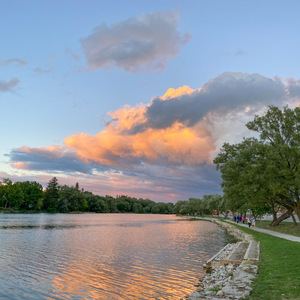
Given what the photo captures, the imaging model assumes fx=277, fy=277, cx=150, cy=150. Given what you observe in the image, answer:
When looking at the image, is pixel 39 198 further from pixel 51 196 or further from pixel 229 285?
pixel 229 285

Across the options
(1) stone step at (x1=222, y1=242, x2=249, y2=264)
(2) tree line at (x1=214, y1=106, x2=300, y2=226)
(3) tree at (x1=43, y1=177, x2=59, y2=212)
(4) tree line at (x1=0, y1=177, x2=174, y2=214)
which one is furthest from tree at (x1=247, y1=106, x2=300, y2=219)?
(3) tree at (x1=43, y1=177, x2=59, y2=212)

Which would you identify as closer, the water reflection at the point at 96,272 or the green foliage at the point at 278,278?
the green foliage at the point at 278,278

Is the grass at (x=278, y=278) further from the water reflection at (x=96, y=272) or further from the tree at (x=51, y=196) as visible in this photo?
the tree at (x=51, y=196)

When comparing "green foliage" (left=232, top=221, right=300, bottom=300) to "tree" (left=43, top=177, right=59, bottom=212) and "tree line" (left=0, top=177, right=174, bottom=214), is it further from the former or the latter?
"tree" (left=43, top=177, right=59, bottom=212)

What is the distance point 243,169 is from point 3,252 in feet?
117

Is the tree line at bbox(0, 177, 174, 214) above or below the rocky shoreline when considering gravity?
below

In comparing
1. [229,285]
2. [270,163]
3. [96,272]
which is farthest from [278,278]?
[270,163]

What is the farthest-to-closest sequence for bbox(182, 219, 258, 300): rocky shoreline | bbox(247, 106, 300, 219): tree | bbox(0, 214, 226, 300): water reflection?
bbox(247, 106, 300, 219): tree, bbox(0, 214, 226, 300): water reflection, bbox(182, 219, 258, 300): rocky shoreline

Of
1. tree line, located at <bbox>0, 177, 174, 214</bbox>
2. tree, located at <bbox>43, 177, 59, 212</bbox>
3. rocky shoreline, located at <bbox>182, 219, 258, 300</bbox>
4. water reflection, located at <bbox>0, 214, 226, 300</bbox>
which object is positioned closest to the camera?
rocky shoreline, located at <bbox>182, 219, 258, 300</bbox>

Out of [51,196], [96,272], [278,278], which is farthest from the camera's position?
[51,196]

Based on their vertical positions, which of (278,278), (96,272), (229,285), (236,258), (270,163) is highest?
(270,163)

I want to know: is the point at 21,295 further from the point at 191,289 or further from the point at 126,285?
the point at 191,289

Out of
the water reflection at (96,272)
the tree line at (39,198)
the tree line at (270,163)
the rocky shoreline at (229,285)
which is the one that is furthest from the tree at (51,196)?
the rocky shoreline at (229,285)

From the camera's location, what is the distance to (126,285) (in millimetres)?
16406
